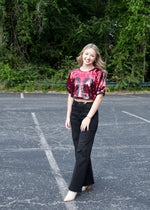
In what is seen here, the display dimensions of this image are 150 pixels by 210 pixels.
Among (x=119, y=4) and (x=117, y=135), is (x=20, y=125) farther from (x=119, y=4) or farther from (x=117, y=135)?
(x=119, y=4)

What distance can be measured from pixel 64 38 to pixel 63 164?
17632 mm

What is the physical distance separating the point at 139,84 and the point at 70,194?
15931mm

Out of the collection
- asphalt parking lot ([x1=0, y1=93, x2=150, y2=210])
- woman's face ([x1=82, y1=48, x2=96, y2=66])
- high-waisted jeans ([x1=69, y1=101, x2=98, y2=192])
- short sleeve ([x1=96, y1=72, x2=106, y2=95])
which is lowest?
asphalt parking lot ([x1=0, y1=93, x2=150, y2=210])

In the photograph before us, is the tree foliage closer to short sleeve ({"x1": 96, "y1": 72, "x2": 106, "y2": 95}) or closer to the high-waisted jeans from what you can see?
short sleeve ({"x1": 96, "y1": 72, "x2": 106, "y2": 95})

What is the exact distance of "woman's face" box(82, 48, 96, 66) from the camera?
3438 mm

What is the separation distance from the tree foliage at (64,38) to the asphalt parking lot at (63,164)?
982 cm

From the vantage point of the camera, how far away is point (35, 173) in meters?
4.44

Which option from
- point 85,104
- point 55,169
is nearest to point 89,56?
point 85,104

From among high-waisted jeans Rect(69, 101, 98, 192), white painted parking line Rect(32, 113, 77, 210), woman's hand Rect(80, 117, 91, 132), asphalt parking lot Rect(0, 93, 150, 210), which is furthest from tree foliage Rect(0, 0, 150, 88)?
woman's hand Rect(80, 117, 91, 132)

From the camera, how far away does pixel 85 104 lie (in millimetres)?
3457

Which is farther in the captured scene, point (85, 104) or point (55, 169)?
point (55, 169)

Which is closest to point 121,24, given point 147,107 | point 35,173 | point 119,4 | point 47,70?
point 119,4

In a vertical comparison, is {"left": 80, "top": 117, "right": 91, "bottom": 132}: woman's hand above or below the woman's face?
below

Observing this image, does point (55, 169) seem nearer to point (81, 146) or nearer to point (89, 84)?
point (81, 146)
